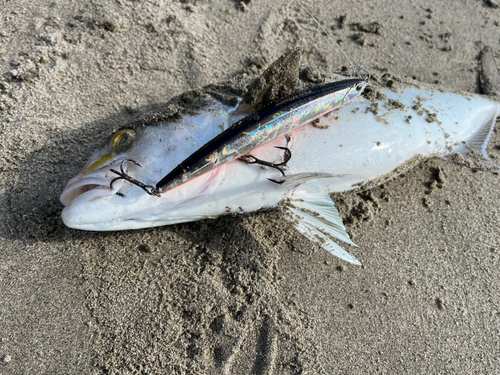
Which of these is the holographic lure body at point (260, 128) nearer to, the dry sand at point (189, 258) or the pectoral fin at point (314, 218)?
the pectoral fin at point (314, 218)

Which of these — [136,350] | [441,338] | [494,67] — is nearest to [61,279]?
[136,350]

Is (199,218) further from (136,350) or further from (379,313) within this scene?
(379,313)

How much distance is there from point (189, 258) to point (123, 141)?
39.7 inches

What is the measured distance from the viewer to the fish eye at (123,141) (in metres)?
2.15

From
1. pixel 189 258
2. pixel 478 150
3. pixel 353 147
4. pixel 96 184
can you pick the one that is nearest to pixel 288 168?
pixel 353 147

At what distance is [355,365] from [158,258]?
65.6 inches

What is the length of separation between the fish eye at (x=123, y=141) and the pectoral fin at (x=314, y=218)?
1.21 m

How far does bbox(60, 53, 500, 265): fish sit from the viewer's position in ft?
6.82

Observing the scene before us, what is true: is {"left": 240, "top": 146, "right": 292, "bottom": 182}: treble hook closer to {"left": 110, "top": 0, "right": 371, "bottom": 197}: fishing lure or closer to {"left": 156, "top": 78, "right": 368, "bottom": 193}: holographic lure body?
{"left": 110, "top": 0, "right": 371, "bottom": 197}: fishing lure

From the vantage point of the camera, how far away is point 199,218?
92.8 inches

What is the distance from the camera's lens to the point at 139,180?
2064 millimetres

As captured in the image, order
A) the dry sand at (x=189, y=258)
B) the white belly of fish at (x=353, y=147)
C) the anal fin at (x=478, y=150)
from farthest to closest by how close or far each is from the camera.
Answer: the anal fin at (x=478, y=150) → the white belly of fish at (x=353, y=147) → the dry sand at (x=189, y=258)

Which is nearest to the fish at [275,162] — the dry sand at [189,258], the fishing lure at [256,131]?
the fishing lure at [256,131]

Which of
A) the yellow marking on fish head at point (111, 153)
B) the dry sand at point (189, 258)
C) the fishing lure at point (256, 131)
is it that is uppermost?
the fishing lure at point (256, 131)
